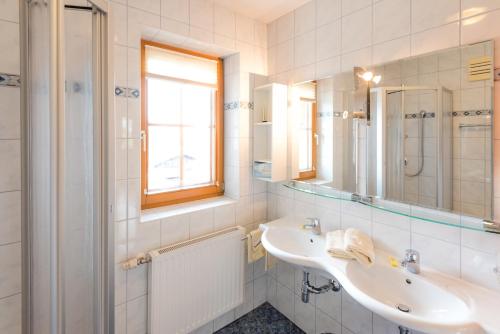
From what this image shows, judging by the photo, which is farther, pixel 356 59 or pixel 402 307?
pixel 356 59

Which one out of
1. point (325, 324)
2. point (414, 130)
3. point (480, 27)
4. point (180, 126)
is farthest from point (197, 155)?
point (480, 27)

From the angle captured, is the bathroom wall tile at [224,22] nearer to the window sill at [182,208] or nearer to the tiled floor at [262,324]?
the window sill at [182,208]

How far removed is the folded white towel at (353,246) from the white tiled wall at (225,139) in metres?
0.79

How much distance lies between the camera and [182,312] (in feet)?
5.33

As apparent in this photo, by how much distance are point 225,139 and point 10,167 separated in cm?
129

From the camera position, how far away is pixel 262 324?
78.7 inches

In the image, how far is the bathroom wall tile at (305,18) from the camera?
68.8 inches

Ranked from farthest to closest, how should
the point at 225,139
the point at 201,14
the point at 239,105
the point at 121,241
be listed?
the point at 225,139 < the point at 239,105 < the point at 201,14 < the point at 121,241

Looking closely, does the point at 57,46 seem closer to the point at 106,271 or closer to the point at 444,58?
the point at 106,271

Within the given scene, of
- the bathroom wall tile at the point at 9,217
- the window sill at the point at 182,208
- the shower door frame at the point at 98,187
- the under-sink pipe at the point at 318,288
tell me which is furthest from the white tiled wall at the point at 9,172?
the under-sink pipe at the point at 318,288

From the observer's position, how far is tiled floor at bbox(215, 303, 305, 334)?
1.93 m

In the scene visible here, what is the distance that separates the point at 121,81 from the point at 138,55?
19 cm

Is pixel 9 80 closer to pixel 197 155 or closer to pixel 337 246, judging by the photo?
pixel 197 155

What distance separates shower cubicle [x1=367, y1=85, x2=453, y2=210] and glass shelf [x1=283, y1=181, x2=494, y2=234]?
40 millimetres
